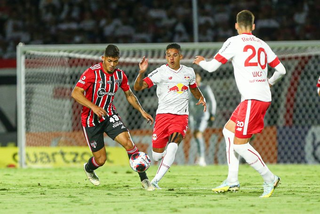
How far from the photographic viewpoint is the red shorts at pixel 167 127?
9023mm

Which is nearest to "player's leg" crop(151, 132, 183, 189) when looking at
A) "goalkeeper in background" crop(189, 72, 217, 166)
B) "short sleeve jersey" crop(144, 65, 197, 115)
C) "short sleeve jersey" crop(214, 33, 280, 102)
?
"short sleeve jersey" crop(144, 65, 197, 115)

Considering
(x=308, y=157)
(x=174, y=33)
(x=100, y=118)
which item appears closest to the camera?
(x=100, y=118)

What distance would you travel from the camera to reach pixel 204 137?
15680 millimetres

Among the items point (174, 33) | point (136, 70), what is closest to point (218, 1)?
point (174, 33)

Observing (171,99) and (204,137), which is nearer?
(171,99)

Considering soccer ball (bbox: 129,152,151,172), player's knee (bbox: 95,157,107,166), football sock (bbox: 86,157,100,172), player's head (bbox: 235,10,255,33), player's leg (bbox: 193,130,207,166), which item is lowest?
player's leg (bbox: 193,130,207,166)

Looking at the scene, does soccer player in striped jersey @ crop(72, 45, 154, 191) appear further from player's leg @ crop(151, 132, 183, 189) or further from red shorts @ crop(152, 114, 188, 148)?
red shorts @ crop(152, 114, 188, 148)

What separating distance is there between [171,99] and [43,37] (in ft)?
36.7

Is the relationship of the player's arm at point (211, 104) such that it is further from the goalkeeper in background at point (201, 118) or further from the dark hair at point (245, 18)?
the dark hair at point (245, 18)

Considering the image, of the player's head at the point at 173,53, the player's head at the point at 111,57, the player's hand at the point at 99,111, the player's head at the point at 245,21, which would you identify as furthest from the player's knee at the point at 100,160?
the player's head at the point at 245,21

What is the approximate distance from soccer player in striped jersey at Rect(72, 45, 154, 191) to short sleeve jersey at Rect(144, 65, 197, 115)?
0.39 metres

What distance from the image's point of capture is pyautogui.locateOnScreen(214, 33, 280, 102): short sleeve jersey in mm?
7594

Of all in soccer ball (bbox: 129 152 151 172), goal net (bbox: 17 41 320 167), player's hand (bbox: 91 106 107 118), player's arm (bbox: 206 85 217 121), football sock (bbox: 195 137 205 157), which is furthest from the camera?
goal net (bbox: 17 41 320 167)

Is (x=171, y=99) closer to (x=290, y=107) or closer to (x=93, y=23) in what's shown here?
(x=290, y=107)
